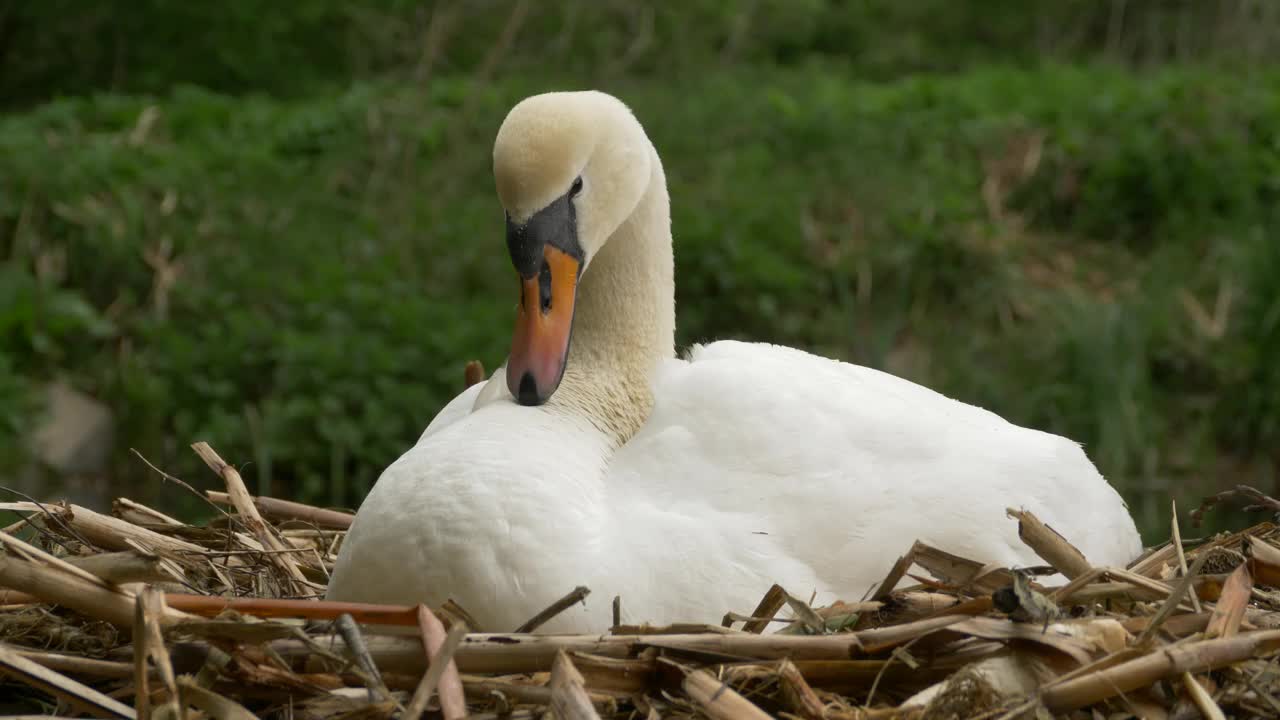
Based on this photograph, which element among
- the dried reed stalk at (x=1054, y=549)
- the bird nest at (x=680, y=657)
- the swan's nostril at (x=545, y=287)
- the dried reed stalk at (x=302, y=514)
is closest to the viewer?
the bird nest at (x=680, y=657)

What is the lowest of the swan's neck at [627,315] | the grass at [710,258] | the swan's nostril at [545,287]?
the grass at [710,258]

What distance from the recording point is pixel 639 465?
9.79ft

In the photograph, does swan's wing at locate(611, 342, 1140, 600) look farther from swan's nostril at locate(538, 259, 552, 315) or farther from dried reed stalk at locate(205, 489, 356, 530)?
dried reed stalk at locate(205, 489, 356, 530)

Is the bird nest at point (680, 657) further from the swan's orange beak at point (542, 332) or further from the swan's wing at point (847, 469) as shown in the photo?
the swan's orange beak at point (542, 332)

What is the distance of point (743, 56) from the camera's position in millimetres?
12359

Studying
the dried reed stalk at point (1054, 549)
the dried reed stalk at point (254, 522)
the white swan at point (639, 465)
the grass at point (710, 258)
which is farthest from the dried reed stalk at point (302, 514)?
the grass at point (710, 258)

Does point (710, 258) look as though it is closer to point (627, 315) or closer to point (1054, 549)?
point (627, 315)

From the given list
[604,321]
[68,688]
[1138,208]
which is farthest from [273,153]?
[68,688]

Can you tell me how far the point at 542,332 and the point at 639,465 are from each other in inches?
12.6

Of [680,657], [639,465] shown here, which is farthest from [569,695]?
[639,465]

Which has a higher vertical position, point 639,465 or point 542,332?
point 542,332

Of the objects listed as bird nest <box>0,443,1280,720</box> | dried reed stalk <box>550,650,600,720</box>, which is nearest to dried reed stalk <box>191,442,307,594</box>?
bird nest <box>0,443,1280,720</box>

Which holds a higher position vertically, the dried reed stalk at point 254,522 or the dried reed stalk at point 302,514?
the dried reed stalk at point 254,522

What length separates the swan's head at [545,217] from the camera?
9.43 feet
